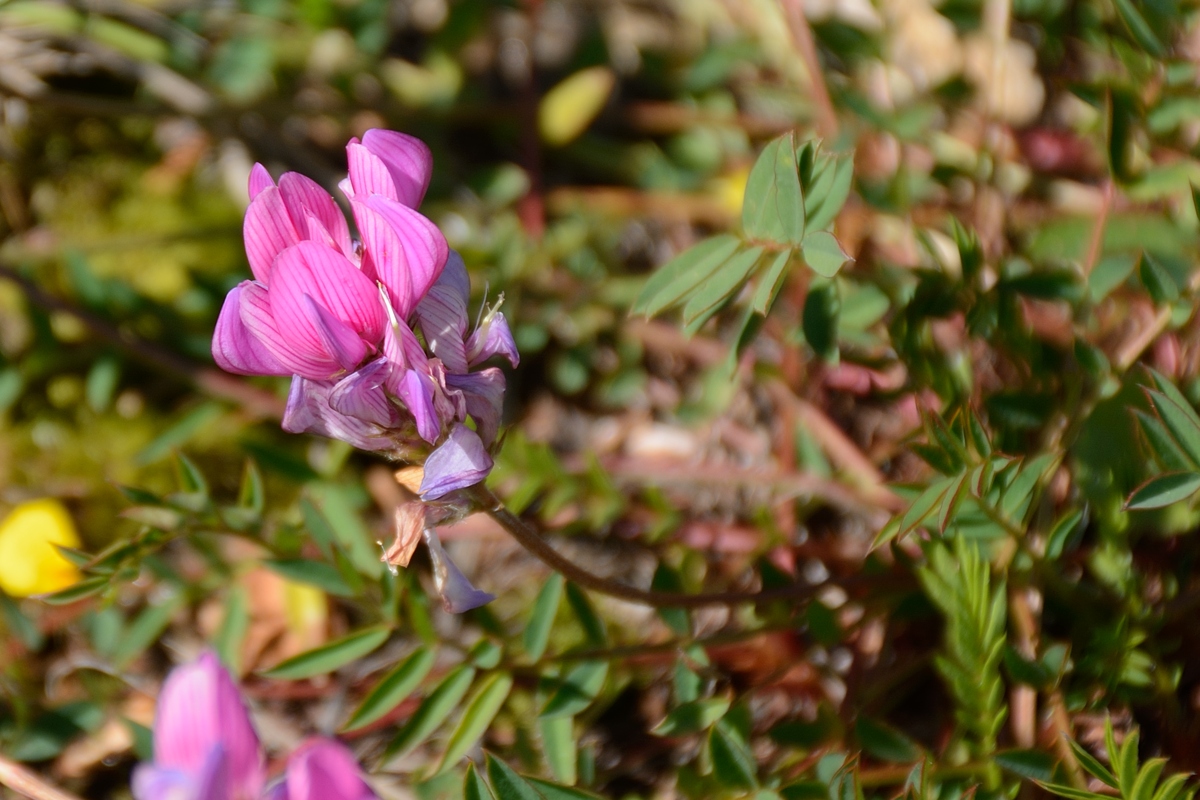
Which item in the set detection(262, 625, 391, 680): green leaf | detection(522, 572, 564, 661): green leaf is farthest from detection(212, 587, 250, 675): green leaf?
detection(522, 572, 564, 661): green leaf

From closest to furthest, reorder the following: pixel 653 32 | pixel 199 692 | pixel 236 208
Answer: pixel 199 692 < pixel 236 208 < pixel 653 32

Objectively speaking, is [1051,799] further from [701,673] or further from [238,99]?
[238,99]

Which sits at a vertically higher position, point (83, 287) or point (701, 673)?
point (83, 287)

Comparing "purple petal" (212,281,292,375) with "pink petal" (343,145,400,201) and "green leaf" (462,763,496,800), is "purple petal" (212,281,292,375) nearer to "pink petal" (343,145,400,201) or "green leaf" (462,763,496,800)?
"pink petal" (343,145,400,201)

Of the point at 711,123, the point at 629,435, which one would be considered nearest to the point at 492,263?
the point at 629,435

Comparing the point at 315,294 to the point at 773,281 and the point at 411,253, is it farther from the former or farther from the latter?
the point at 773,281

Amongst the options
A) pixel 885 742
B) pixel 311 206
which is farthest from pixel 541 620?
pixel 311 206
